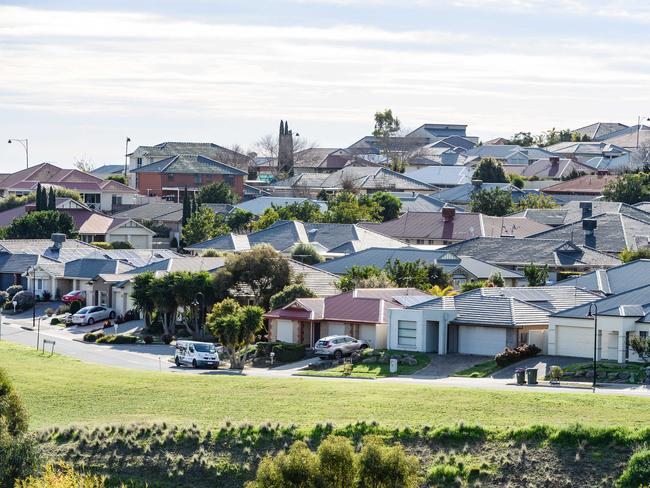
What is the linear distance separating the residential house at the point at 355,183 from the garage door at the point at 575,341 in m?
96.8

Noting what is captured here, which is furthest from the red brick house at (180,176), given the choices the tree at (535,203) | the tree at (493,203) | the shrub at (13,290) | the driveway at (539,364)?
the driveway at (539,364)

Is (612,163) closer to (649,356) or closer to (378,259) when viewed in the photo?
(378,259)

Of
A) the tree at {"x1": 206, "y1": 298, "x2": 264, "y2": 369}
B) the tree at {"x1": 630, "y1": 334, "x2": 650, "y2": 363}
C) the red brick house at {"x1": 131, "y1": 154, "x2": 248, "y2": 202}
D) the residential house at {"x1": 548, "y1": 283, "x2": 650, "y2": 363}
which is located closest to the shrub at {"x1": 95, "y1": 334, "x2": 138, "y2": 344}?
the tree at {"x1": 206, "y1": 298, "x2": 264, "y2": 369}

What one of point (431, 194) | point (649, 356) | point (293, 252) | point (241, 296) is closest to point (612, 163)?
point (431, 194)

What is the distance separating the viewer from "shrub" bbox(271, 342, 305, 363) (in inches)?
2489

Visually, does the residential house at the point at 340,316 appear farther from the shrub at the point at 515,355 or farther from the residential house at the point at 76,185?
the residential house at the point at 76,185

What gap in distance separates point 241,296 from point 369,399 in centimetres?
2887

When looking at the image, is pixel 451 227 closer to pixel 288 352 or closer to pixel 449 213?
pixel 449 213

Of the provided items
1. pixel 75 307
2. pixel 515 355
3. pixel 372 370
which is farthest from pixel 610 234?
pixel 372 370

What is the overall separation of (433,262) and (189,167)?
86.3 meters

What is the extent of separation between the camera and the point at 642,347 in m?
54.5

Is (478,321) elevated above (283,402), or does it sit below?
above

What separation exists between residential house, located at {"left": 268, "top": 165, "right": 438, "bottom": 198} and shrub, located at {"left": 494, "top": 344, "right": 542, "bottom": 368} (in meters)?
97.5

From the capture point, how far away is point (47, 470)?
3562cm
